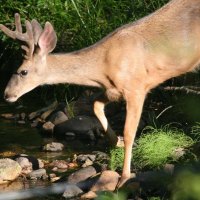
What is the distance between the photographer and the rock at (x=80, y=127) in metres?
8.02

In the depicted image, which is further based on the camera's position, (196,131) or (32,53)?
(196,131)

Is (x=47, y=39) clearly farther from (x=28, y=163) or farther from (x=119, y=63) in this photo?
(x=28, y=163)

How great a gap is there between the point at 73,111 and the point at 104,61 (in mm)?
2916

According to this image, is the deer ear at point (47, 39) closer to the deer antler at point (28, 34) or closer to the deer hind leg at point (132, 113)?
the deer antler at point (28, 34)

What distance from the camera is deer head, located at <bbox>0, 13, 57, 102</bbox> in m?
6.08

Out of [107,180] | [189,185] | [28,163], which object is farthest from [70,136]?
[189,185]

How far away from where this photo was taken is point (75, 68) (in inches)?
247

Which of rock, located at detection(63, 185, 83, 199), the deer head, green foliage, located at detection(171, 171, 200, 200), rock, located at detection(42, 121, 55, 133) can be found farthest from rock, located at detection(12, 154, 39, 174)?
green foliage, located at detection(171, 171, 200, 200)

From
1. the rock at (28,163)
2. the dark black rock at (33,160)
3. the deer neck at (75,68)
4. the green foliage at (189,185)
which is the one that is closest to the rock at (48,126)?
the dark black rock at (33,160)

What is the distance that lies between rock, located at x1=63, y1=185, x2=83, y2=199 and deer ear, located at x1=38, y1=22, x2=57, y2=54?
161cm

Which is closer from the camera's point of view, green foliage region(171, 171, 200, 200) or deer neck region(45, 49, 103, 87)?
green foliage region(171, 171, 200, 200)

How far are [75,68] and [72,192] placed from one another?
151 centimetres

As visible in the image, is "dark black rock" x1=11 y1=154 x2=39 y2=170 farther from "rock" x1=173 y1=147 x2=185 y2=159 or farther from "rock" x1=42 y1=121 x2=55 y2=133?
"rock" x1=173 y1=147 x2=185 y2=159

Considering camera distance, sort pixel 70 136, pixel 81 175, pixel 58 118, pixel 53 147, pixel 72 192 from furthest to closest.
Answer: pixel 58 118, pixel 70 136, pixel 53 147, pixel 81 175, pixel 72 192
